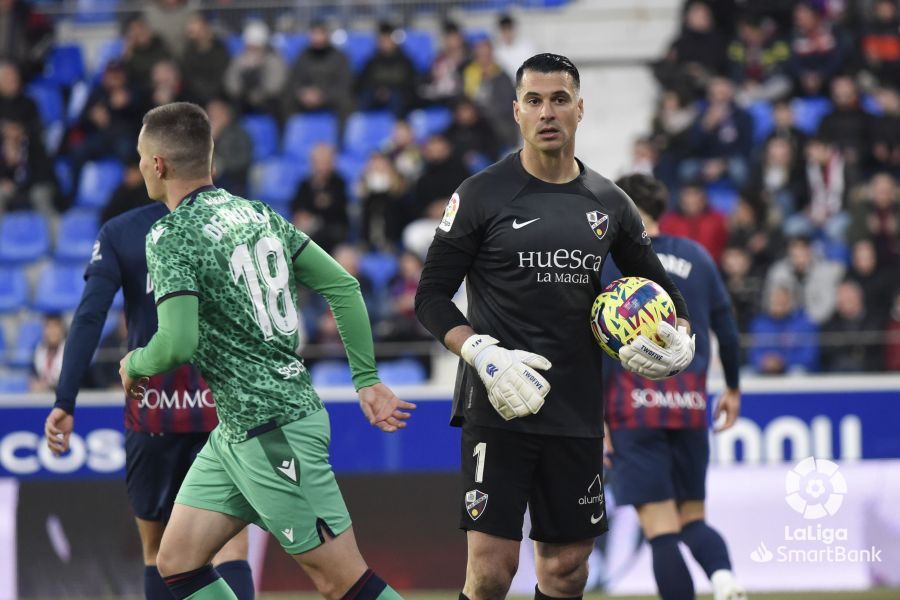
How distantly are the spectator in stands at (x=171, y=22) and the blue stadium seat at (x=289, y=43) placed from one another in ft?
3.48

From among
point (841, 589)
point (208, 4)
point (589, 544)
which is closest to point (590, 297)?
point (589, 544)

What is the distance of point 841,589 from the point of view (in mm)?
8469

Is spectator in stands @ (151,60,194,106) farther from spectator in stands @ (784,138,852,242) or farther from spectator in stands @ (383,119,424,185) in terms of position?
spectator in stands @ (784,138,852,242)

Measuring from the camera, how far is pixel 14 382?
39.2 ft

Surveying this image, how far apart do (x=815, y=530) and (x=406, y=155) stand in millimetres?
6895

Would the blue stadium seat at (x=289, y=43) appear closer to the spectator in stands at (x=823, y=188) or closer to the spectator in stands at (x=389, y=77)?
the spectator in stands at (x=389, y=77)

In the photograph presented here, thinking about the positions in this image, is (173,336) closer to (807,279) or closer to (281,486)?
(281,486)

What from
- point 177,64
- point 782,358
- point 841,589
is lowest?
point 841,589

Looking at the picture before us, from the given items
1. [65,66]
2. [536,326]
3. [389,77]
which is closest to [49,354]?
[389,77]

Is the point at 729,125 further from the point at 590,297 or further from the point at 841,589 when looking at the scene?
the point at 590,297

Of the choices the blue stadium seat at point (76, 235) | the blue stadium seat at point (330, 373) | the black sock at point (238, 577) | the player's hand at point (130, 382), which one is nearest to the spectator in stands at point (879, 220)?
the blue stadium seat at point (330, 373)

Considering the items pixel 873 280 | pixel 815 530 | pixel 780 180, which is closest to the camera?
pixel 815 530

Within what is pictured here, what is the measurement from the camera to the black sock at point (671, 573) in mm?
6543

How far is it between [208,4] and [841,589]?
11435mm
